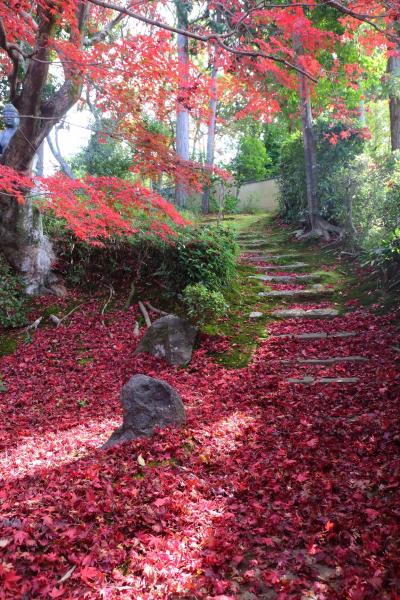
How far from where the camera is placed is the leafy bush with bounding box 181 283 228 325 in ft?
19.0

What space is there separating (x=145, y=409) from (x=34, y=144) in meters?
4.48

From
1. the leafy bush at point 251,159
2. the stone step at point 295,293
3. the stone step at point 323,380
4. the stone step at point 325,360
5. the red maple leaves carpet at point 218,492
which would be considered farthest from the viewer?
the leafy bush at point 251,159

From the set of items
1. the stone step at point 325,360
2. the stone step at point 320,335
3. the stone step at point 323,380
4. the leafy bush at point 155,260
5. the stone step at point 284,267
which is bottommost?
the stone step at point 323,380

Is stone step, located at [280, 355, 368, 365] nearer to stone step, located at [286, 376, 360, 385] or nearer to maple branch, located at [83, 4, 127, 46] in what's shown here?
stone step, located at [286, 376, 360, 385]

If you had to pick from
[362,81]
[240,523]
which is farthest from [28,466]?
[362,81]

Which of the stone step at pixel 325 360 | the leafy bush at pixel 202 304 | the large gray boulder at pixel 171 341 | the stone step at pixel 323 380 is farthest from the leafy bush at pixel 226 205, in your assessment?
the stone step at pixel 323 380

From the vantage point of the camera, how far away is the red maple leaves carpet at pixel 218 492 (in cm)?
206

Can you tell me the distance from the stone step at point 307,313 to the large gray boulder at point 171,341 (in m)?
1.46

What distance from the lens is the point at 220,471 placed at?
3154 millimetres

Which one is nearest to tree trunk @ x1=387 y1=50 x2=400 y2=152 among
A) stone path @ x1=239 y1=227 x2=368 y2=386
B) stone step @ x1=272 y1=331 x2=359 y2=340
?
stone path @ x1=239 y1=227 x2=368 y2=386

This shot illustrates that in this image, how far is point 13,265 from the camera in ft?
23.8

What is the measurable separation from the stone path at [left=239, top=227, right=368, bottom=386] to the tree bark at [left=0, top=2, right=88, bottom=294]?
3.70 metres

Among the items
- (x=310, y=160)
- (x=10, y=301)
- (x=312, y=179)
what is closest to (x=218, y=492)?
(x=10, y=301)

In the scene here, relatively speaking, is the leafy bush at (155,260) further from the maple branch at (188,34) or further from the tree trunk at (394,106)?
the tree trunk at (394,106)
